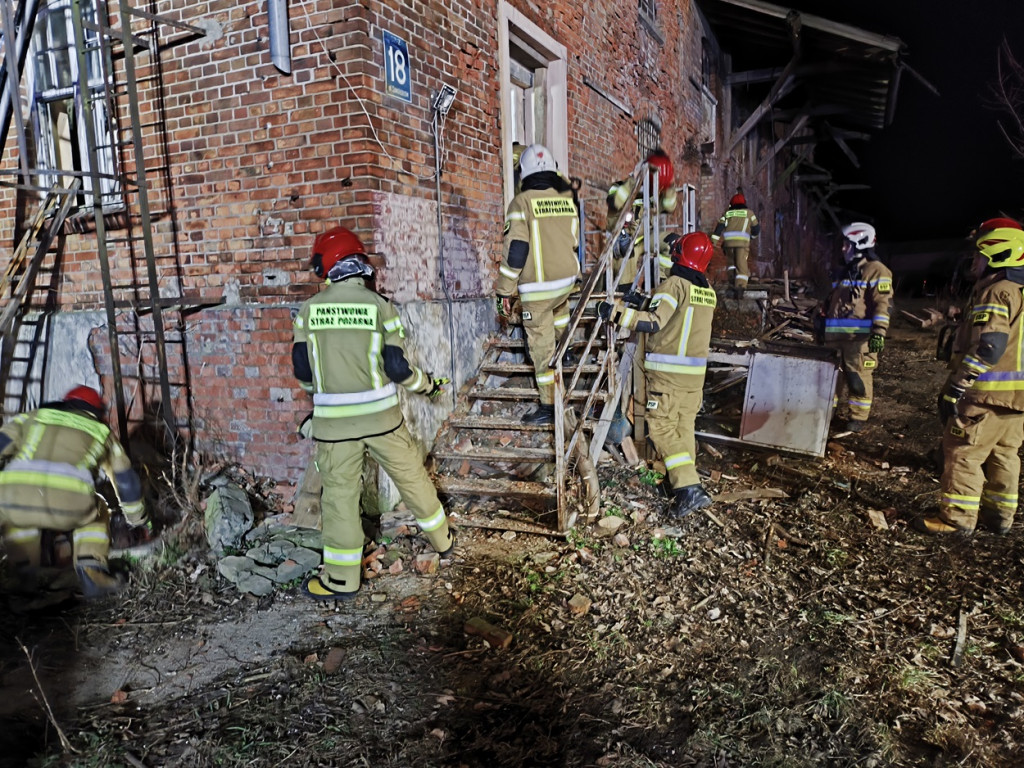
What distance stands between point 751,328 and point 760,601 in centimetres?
707

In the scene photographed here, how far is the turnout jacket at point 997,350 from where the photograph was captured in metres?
4.25

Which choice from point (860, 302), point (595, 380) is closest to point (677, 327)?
point (595, 380)

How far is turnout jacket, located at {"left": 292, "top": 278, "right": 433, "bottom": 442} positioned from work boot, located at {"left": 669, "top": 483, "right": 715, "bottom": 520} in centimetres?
240

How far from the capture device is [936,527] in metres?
4.60

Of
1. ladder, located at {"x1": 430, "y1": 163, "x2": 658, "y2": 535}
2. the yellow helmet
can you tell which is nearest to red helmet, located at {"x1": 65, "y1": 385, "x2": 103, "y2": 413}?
ladder, located at {"x1": 430, "y1": 163, "x2": 658, "y2": 535}

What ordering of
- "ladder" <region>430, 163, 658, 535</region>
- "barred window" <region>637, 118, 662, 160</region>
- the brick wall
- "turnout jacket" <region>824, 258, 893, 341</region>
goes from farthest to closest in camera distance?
1. "barred window" <region>637, 118, 662, 160</region>
2. "turnout jacket" <region>824, 258, 893, 341</region>
3. "ladder" <region>430, 163, 658, 535</region>
4. the brick wall

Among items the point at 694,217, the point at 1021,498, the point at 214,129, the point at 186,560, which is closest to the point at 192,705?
the point at 186,560

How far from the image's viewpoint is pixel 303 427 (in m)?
3.96

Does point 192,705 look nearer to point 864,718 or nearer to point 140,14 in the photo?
point 864,718

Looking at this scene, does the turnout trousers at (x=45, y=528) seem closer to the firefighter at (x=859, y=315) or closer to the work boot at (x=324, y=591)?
the work boot at (x=324, y=591)

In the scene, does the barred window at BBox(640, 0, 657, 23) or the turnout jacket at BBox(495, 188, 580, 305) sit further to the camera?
the barred window at BBox(640, 0, 657, 23)

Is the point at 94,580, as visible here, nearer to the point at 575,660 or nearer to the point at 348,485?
the point at 348,485

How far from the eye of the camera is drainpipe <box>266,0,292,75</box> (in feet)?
14.5

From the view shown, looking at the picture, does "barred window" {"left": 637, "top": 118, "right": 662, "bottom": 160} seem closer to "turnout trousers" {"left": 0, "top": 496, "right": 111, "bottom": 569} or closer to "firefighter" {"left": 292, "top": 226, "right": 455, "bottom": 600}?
"firefighter" {"left": 292, "top": 226, "right": 455, "bottom": 600}
